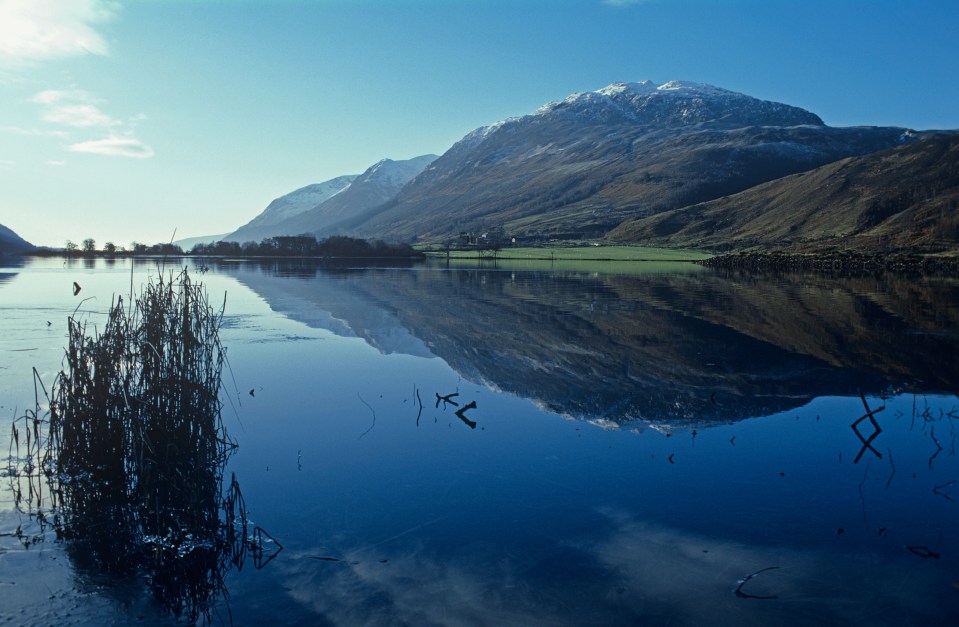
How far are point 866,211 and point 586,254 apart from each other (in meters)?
64.6

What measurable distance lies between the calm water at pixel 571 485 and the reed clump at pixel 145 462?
17.1 inches

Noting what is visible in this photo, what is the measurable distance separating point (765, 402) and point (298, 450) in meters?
12.3

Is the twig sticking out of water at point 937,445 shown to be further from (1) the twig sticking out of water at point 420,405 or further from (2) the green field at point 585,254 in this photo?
(2) the green field at point 585,254

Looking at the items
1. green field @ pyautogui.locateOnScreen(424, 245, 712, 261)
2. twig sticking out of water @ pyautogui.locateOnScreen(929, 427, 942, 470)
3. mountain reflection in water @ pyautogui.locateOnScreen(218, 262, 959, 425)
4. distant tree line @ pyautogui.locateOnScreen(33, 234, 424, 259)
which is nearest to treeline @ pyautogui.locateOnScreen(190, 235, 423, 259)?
distant tree line @ pyautogui.locateOnScreen(33, 234, 424, 259)

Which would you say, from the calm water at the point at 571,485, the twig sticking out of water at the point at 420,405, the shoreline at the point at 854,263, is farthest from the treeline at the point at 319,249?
the twig sticking out of water at the point at 420,405

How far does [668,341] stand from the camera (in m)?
28.6

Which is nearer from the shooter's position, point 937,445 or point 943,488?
point 943,488

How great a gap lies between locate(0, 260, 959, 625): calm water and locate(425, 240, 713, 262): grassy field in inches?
4672

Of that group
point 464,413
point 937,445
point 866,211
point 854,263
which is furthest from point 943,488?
point 866,211

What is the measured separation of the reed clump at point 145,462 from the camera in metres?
9.48

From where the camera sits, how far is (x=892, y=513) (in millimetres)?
10852

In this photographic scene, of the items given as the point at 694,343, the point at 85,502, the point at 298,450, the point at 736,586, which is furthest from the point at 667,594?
the point at 694,343

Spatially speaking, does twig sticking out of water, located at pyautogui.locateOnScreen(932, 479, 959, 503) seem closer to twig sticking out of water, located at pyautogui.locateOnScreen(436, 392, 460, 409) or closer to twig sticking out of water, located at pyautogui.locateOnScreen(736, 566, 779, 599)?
twig sticking out of water, located at pyautogui.locateOnScreen(736, 566, 779, 599)

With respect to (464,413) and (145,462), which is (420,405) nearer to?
(464,413)
